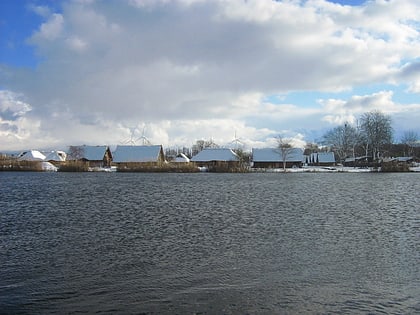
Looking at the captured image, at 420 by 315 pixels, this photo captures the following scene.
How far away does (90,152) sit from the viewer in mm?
90562

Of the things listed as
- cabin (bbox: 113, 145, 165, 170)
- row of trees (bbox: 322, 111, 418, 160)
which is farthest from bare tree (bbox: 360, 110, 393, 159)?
cabin (bbox: 113, 145, 165, 170)

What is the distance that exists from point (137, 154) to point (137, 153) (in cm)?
34

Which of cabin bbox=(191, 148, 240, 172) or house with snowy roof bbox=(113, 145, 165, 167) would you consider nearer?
cabin bbox=(191, 148, 240, 172)

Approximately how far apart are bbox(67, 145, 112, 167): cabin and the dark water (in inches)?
2803

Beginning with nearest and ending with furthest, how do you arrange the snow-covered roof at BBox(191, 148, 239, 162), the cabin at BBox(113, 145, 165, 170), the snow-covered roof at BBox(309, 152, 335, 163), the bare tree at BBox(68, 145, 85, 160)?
1. the snow-covered roof at BBox(191, 148, 239, 162)
2. the cabin at BBox(113, 145, 165, 170)
3. the bare tree at BBox(68, 145, 85, 160)
4. the snow-covered roof at BBox(309, 152, 335, 163)

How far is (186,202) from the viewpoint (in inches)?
935

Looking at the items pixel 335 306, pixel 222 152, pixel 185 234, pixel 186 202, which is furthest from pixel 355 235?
pixel 222 152

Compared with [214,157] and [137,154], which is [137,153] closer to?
[137,154]

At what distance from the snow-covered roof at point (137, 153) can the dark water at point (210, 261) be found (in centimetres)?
6735

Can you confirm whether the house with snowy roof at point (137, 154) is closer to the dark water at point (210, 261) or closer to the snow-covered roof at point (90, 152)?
the snow-covered roof at point (90, 152)

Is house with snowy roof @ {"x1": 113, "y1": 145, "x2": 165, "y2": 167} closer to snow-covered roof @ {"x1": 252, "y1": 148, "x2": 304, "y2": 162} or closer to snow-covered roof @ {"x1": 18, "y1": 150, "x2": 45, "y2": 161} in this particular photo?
snow-covered roof @ {"x1": 18, "y1": 150, "x2": 45, "y2": 161}

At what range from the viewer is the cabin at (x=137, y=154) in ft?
285

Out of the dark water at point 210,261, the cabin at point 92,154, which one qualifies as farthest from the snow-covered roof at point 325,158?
the dark water at point 210,261

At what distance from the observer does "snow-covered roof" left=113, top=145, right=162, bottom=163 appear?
87.1 m
